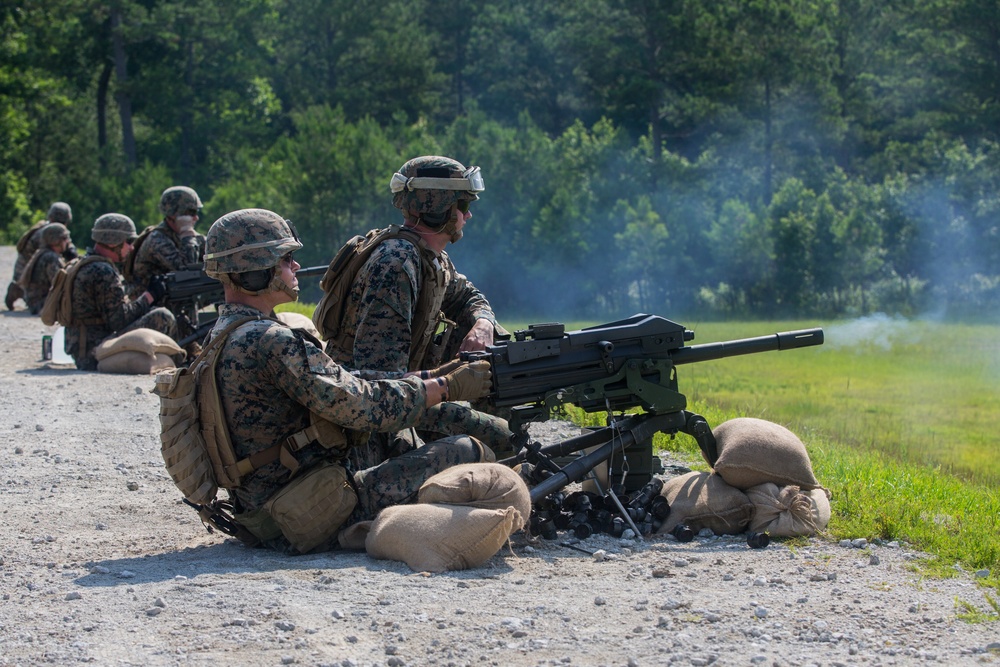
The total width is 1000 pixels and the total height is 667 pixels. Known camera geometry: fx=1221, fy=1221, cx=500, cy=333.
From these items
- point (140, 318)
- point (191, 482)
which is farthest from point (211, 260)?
point (140, 318)

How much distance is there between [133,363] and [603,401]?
774 centimetres

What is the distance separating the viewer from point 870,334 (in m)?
22.3

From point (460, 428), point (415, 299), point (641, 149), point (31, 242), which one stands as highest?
point (641, 149)

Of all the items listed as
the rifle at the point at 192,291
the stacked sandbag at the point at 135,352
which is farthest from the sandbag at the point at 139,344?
the rifle at the point at 192,291

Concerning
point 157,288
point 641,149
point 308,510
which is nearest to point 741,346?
point 308,510

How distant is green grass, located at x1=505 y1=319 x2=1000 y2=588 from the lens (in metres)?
6.77

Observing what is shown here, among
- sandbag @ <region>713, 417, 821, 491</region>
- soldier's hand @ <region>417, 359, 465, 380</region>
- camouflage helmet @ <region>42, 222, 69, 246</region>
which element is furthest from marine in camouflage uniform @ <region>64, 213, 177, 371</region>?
sandbag @ <region>713, 417, 821, 491</region>

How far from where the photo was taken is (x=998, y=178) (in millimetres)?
32281

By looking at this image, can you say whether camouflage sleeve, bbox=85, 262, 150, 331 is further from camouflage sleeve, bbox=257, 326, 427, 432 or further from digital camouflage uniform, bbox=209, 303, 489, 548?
camouflage sleeve, bbox=257, 326, 427, 432

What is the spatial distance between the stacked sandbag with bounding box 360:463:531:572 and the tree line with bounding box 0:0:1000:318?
24883 mm

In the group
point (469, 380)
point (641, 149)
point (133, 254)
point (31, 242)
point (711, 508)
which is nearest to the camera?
point (469, 380)

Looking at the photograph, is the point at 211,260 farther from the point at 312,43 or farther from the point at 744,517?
the point at 312,43

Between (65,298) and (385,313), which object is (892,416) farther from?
(65,298)

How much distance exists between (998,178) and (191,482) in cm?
3051
